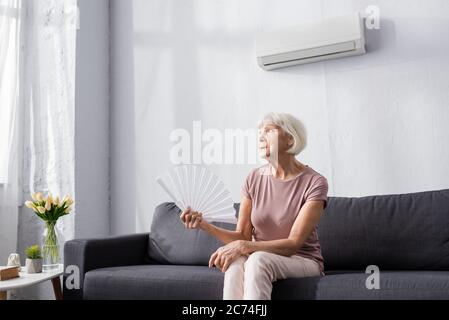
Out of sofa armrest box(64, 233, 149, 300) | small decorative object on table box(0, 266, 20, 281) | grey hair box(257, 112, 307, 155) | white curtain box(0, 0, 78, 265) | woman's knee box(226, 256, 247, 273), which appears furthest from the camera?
white curtain box(0, 0, 78, 265)

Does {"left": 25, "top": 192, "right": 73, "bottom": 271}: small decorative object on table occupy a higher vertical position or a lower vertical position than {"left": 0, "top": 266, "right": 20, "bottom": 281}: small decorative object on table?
higher

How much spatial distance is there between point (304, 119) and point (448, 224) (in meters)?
1.04

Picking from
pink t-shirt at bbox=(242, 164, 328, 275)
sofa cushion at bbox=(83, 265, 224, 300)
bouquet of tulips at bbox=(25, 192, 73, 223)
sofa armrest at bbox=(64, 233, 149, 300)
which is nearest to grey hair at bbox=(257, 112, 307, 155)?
pink t-shirt at bbox=(242, 164, 328, 275)

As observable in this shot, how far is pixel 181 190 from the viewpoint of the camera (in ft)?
6.78

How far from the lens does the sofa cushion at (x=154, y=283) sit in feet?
6.69

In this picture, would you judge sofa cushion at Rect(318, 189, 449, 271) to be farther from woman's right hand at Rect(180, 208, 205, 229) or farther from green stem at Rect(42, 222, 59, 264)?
green stem at Rect(42, 222, 59, 264)

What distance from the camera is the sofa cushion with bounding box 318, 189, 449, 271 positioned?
216cm

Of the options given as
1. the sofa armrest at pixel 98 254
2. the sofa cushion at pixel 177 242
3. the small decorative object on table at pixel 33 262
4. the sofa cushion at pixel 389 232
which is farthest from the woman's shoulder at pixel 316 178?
the small decorative object on table at pixel 33 262

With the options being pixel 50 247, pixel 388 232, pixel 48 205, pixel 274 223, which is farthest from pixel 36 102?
pixel 388 232

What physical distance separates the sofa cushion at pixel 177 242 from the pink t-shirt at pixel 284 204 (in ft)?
1.58

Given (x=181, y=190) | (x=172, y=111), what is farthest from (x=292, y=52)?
(x=181, y=190)

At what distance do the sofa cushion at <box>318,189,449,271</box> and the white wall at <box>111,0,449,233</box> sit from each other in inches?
13.8

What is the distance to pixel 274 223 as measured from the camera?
206 centimetres
